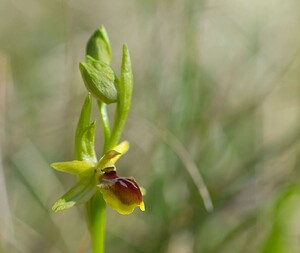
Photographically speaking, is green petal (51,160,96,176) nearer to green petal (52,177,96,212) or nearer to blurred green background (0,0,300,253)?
green petal (52,177,96,212)

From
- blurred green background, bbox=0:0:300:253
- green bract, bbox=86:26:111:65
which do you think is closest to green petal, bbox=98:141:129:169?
green bract, bbox=86:26:111:65

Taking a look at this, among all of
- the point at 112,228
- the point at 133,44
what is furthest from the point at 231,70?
the point at 112,228

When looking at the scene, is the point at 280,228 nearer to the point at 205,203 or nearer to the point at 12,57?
the point at 205,203

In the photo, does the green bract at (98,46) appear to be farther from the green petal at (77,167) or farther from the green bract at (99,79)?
the green petal at (77,167)

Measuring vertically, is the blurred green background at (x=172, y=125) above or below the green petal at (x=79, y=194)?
below

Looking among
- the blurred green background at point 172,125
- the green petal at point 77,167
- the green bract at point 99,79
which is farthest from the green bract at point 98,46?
the blurred green background at point 172,125

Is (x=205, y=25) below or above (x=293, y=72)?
above
